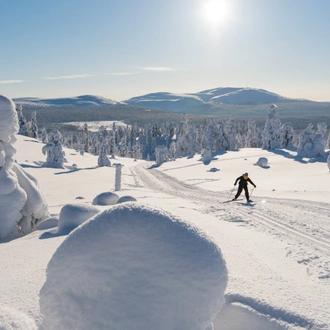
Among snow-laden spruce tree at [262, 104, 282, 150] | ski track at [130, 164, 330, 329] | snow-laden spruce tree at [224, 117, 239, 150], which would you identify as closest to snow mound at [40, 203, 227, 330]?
ski track at [130, 164, 330, 329]

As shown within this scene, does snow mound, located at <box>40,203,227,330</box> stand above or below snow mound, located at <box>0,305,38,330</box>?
above

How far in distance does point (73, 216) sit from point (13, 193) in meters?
3.29

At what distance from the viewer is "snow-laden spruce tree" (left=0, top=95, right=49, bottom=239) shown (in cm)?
996

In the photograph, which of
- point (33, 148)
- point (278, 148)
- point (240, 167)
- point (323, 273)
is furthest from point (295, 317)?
point (33, 148)

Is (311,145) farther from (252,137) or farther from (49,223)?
(252,137)

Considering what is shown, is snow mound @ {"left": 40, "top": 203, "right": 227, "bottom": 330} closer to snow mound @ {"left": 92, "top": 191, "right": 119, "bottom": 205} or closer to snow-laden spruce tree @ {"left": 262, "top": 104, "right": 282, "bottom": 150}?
snow mound @ {"left": 92, "top": 191, "right": 119, "bottom": 205}

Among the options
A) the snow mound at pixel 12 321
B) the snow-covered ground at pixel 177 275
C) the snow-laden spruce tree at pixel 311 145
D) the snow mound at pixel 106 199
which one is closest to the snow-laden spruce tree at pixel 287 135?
the snow-laden spruce tree at pixel 311 145

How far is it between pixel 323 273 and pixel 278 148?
155 feet

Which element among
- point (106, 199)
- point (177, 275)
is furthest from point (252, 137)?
point (177, 275)

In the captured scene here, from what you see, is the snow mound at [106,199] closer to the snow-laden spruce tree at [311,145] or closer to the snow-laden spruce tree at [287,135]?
the snow-laden spruce tree at [311,145]

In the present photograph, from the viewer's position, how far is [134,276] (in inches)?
116

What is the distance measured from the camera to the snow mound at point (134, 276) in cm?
284

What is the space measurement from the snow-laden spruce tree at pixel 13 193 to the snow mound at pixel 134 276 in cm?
798

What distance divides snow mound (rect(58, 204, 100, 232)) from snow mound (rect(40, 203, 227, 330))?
525 cm
